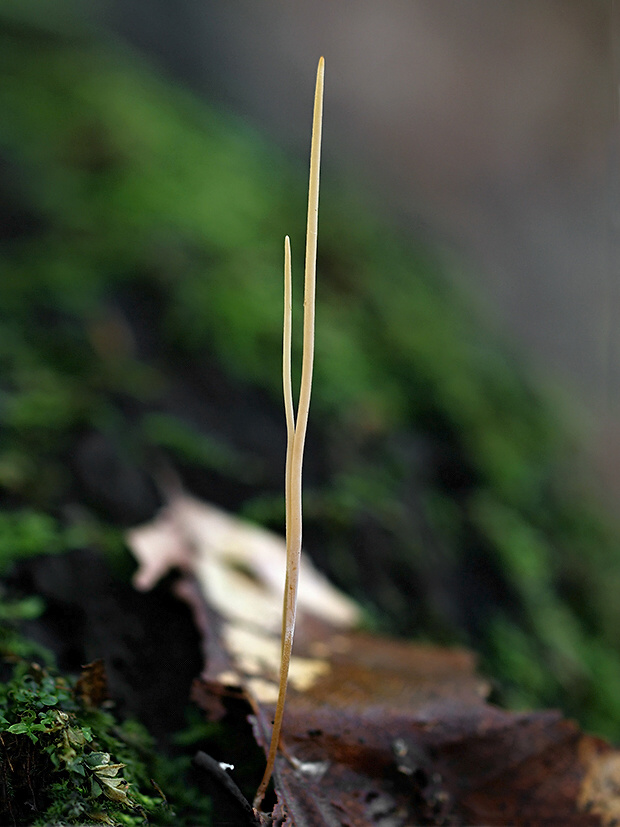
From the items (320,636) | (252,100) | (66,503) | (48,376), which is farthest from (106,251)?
(252,100)

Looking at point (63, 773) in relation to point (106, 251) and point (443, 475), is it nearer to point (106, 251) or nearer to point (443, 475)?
point (443, 475)

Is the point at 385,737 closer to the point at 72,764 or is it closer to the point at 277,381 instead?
the point at 72,764

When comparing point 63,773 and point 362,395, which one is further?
point 362,395

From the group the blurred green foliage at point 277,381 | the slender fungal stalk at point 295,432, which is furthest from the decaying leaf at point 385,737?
the blurred green foliage at point 277,381

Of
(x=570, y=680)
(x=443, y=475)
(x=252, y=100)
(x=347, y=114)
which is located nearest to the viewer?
(x=570, y=680)

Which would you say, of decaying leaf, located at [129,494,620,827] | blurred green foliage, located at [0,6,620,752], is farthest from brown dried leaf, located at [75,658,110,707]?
blurred green foliage, located at [0,6,620,752]

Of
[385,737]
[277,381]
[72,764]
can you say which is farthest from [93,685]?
[277,381]

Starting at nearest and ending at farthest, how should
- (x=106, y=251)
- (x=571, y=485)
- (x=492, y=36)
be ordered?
(x=106, y=251) → (x=571, y=485) → (x=492, y=36)

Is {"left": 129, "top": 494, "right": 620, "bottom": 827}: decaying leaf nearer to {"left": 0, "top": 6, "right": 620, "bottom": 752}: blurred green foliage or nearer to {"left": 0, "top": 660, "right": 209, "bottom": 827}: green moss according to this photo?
{"left": 0, "top": 660, "right": 209, "bottom": 827}: green moss
